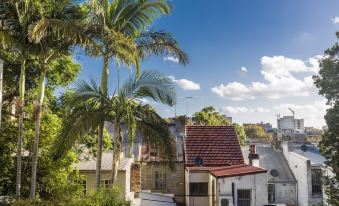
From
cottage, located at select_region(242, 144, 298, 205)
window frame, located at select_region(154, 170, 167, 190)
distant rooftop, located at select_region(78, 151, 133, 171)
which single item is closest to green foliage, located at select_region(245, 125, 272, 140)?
cottage, located at select_region(242, 144, 298, 205)

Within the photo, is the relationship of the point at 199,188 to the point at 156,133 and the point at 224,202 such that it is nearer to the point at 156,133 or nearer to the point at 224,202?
the point at 224,202

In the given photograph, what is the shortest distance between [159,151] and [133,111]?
167 cm

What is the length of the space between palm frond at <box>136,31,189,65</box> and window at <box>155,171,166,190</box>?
17.0 metres

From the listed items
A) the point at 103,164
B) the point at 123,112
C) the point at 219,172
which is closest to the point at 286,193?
the point at 219,172

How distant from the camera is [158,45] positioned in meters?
15.4

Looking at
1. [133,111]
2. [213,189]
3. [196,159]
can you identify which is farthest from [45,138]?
[196,159]

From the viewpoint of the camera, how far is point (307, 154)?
33.2 meters

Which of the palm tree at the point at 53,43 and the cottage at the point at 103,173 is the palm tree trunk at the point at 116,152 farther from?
the cottage at the point at 103,173

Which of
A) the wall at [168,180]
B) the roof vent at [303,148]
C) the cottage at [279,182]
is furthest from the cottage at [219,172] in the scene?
the roof vent at [303,148]

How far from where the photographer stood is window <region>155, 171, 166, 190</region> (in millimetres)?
30828

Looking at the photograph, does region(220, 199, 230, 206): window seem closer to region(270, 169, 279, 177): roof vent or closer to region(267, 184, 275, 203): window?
region(267, 184, 275, 203): window

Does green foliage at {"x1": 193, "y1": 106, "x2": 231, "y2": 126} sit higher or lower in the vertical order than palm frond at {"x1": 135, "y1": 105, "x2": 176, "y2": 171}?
higher

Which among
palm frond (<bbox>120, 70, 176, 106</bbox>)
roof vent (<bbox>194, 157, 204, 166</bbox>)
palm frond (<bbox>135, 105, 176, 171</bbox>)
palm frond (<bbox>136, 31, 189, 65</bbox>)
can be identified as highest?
palm frond (<bbox>136, 31, 189, 65</bbox>)

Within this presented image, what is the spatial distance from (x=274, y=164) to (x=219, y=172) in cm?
892
